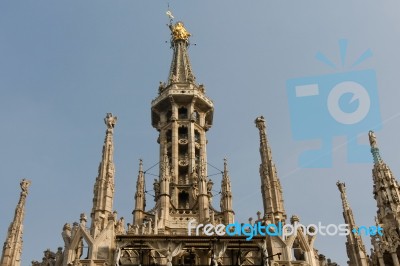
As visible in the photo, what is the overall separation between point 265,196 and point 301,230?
509 centimetres

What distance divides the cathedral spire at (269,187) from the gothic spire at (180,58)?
29.1 meters

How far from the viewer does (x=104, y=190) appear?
41750 millimetres

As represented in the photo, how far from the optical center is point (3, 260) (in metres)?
42.2

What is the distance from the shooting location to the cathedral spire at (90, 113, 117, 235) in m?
39.2

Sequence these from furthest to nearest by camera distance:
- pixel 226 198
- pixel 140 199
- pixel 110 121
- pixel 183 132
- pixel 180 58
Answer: pixel 180 58
pixel 183 132
pixel 140 199
pixel 226 198
pixel 110 121

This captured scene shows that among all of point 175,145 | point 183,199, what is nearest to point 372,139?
point 183,199

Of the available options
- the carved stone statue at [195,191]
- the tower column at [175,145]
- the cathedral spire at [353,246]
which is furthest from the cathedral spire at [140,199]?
the cathedral spire at [353,246]

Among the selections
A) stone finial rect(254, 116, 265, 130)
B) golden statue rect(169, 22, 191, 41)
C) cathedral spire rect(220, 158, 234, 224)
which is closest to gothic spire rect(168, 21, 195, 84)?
golden statue rect(169, 22, 191, 41)

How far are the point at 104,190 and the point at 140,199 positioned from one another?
20.0 meters

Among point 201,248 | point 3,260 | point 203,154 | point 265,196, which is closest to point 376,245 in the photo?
point 265,196

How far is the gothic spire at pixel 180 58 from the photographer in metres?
77.7

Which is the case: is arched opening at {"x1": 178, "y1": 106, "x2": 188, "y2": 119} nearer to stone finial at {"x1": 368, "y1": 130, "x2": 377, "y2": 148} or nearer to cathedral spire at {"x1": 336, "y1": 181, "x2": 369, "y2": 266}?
stone finial at {"x1": 368, "y1": 130, "x2": 377, "y2": 148}

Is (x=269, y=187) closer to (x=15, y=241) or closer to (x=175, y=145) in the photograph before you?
(x=15, y=241)

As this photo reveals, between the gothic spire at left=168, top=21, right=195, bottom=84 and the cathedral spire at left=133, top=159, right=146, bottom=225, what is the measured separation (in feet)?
52.0
